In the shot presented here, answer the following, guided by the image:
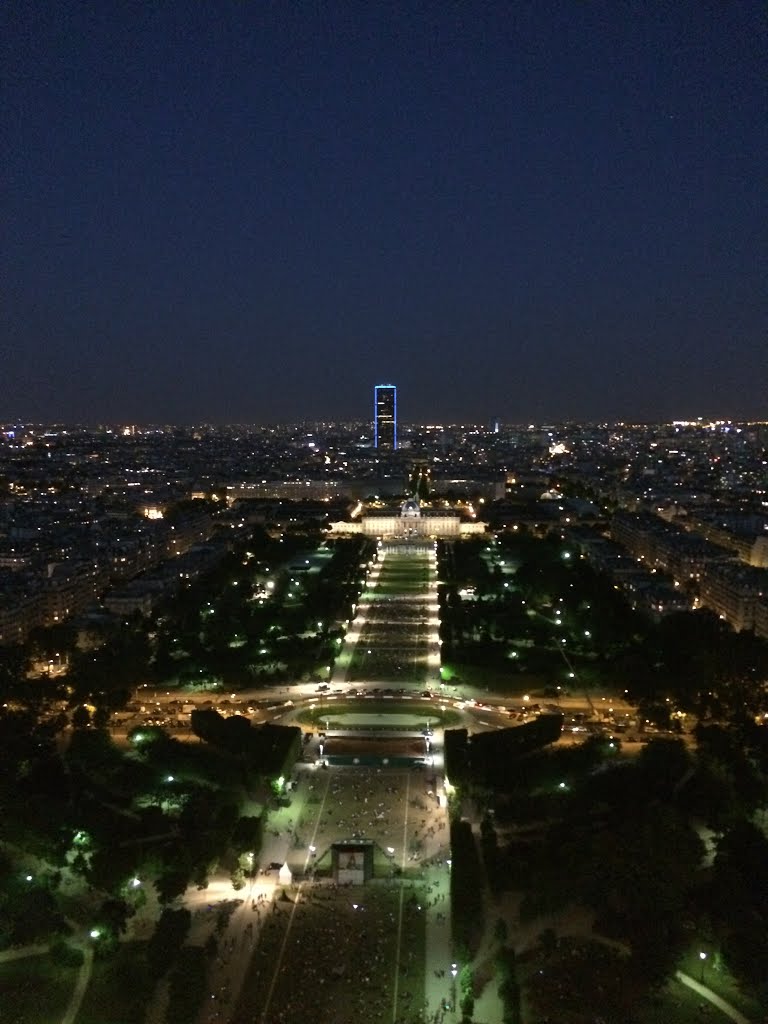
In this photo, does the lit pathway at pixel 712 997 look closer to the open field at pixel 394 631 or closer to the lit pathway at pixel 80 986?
the lit pathway at pixel 80 986

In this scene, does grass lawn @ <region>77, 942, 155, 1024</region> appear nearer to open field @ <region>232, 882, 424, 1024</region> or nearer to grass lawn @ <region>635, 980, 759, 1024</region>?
open field @ <region>232, 882, 424, 1024</region>

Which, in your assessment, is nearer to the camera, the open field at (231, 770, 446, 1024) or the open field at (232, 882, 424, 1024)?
the open field at (232, 882, 424, 1024)

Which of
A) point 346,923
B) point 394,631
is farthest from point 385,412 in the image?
point 346,923

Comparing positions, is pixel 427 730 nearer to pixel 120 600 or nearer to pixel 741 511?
pixel 120 600

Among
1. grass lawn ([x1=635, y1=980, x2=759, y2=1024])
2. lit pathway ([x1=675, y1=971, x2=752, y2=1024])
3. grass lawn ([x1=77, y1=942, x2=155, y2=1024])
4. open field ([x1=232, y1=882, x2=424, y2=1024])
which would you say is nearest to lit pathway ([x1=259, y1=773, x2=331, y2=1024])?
open field ([x1=232, y1=882, x2=424, y2=1024])

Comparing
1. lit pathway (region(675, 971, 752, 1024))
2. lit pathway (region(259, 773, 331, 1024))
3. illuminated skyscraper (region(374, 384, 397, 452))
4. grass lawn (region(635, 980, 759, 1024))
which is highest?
illuminated skyscraper (region(374, 384, 397, 452))

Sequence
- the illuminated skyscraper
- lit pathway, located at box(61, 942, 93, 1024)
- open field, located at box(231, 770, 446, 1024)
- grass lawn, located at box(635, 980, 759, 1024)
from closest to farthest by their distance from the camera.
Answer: grass lawn, located at box(635, 980, 759, 1024) → lit pathway, located at box(61, 942, 93, 1024) → open field, located at box(231, 770, 446, 1024) → the illuminated skyscraper
